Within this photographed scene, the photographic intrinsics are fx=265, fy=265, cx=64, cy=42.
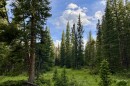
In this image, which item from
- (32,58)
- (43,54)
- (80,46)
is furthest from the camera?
(80,46)

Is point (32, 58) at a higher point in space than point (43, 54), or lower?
lower

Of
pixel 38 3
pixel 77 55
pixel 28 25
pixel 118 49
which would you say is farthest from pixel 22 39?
pixel 77 55

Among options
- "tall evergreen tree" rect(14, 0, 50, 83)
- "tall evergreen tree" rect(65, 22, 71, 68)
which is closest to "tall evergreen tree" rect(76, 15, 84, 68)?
"tall evergreen tree" rect(65, 22, 71, 68)

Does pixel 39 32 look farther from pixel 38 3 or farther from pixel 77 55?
pixel 77 55

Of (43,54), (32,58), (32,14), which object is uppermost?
(32,14)

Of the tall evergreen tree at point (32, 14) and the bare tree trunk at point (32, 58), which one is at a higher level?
the tall evergreen tree at point (32, 14)

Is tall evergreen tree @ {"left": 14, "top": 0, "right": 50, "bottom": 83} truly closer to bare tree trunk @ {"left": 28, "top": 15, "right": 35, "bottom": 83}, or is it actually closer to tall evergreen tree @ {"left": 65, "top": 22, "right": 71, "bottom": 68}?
bare tree trunk @ {"left": 28, "top": 15, "right": 35, "bottom": 83}

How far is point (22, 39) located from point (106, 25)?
115ft

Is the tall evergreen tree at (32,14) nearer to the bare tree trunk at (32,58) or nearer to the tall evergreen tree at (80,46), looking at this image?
the bare tree trunk at (32,58)

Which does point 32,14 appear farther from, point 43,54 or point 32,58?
point 43,54

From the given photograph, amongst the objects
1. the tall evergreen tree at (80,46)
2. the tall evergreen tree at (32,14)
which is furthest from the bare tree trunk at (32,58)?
the tall evergreen tree at (80,46)

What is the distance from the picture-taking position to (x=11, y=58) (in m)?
33.4

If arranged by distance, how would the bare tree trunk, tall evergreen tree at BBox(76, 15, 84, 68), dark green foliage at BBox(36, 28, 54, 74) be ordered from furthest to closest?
tall evergreen tree at BBox(76, 15, 84, 68) < dark green foliage at BBox(36, 28, 54, 74) < the bare tree trunk

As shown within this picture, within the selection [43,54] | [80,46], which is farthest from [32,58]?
[80,46]
